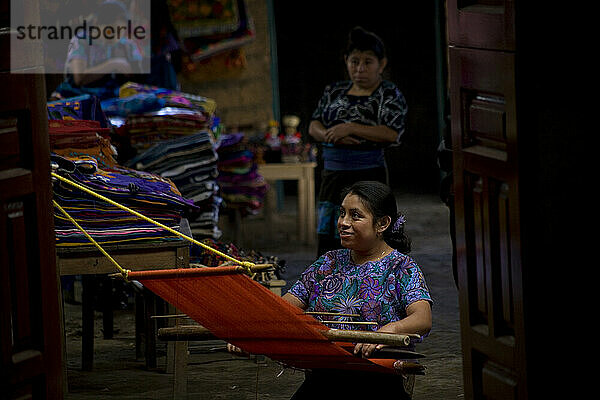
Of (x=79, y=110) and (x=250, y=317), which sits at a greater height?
(x=79, y=110)

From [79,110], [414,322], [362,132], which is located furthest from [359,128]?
[414,322]

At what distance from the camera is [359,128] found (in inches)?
199

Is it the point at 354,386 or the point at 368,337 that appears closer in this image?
the point at 368,337

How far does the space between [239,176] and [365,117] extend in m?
2.32

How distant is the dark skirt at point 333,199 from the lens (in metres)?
5.08

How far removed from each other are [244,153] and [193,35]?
5.44 ft

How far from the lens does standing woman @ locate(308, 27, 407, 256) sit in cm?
507

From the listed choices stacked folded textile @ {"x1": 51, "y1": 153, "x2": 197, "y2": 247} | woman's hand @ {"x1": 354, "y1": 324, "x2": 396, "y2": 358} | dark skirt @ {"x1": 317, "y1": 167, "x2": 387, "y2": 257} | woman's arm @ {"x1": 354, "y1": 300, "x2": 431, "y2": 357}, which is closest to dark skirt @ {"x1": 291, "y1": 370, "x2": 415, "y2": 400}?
woman's arm @ {"x1": 354, "y1": 300, "x2": 431, "y2": 357}

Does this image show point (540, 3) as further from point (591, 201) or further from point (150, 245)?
point (150, 245)

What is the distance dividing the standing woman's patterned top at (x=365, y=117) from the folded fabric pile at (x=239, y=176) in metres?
1.95

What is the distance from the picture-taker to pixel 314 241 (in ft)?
26.6

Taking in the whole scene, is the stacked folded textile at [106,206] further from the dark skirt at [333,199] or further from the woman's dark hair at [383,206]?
the dark skirt at [333,199]

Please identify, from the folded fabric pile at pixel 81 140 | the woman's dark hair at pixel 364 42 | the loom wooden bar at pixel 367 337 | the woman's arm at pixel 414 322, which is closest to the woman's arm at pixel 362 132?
the woman's dark hair at pixel 364 42

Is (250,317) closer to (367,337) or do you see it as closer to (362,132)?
(367,337)
